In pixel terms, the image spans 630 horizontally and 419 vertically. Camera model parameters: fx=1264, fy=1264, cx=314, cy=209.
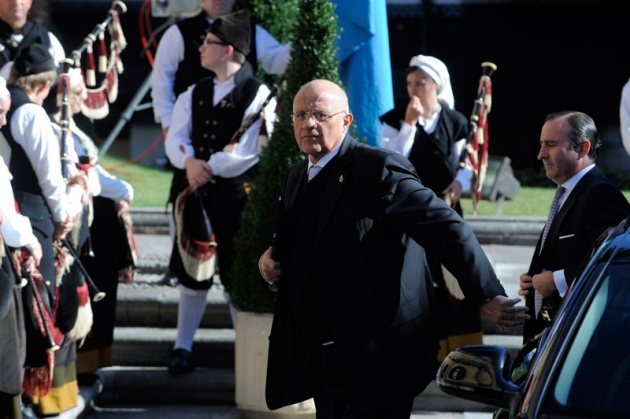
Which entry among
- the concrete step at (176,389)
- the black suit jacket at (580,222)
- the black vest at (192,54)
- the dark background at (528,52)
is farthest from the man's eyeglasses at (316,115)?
the dark background at (528,52)

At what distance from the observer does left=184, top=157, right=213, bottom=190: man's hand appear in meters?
7.25

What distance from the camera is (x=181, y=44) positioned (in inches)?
311

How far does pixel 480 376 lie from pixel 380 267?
871 mm

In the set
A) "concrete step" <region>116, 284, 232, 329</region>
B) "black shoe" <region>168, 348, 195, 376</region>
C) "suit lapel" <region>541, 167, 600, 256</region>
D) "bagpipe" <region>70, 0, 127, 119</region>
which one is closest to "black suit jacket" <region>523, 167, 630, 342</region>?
"suit lapel" <region>541, 167, 600, 256</region>

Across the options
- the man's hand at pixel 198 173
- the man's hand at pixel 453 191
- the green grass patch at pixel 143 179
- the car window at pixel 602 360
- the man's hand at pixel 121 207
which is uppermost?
the car window at pixel 602 360

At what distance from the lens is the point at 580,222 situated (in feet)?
16.6

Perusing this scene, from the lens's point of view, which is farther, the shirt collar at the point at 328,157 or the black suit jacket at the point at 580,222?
the black suit jacket at the point at 580,222

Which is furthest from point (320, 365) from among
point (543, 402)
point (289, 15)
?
point (289, 15)

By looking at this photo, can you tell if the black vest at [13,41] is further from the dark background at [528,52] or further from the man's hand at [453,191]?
the dark background at [528,52]

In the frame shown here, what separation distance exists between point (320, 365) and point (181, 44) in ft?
12.0

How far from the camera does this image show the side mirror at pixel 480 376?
12.3 feet

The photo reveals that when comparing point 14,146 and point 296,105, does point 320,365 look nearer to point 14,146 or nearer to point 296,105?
point 296,105

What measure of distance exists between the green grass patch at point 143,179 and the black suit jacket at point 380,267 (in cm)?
738

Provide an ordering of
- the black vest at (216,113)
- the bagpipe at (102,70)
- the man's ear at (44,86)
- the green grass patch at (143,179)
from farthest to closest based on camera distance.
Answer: the green grass patch at (143,179), the bagpipe at (102,70), the black vest at (216,113), the man's ear at (44,86)
